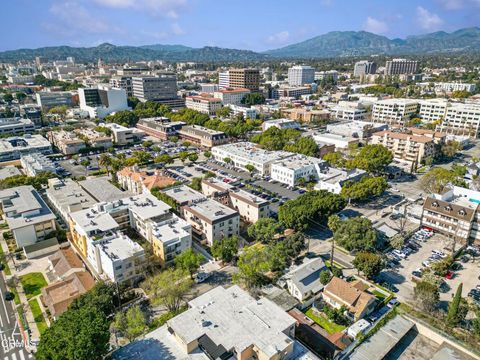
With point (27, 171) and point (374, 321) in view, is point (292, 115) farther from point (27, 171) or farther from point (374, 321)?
point (374, 321)

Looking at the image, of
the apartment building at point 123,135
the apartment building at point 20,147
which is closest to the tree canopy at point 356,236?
the apartment building at point 123,135

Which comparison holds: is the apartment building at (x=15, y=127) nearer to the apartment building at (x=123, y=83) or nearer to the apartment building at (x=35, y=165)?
the apartment building at (x=35, y=165)

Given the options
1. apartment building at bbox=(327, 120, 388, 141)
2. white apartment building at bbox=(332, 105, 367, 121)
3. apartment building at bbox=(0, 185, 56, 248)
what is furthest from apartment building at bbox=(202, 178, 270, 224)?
white apartment building at bbox=(332, 105, 367, 121)

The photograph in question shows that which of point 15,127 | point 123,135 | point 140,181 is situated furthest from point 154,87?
point 140,181

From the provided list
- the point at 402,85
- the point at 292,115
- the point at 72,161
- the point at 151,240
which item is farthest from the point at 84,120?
the point at 402,85

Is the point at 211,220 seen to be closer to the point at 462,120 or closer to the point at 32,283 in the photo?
the point at 32,283
